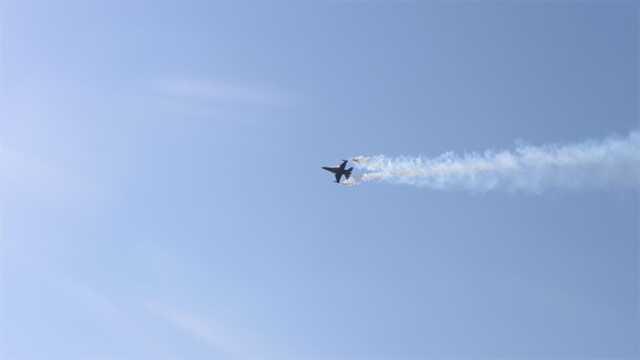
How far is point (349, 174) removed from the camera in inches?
5817
